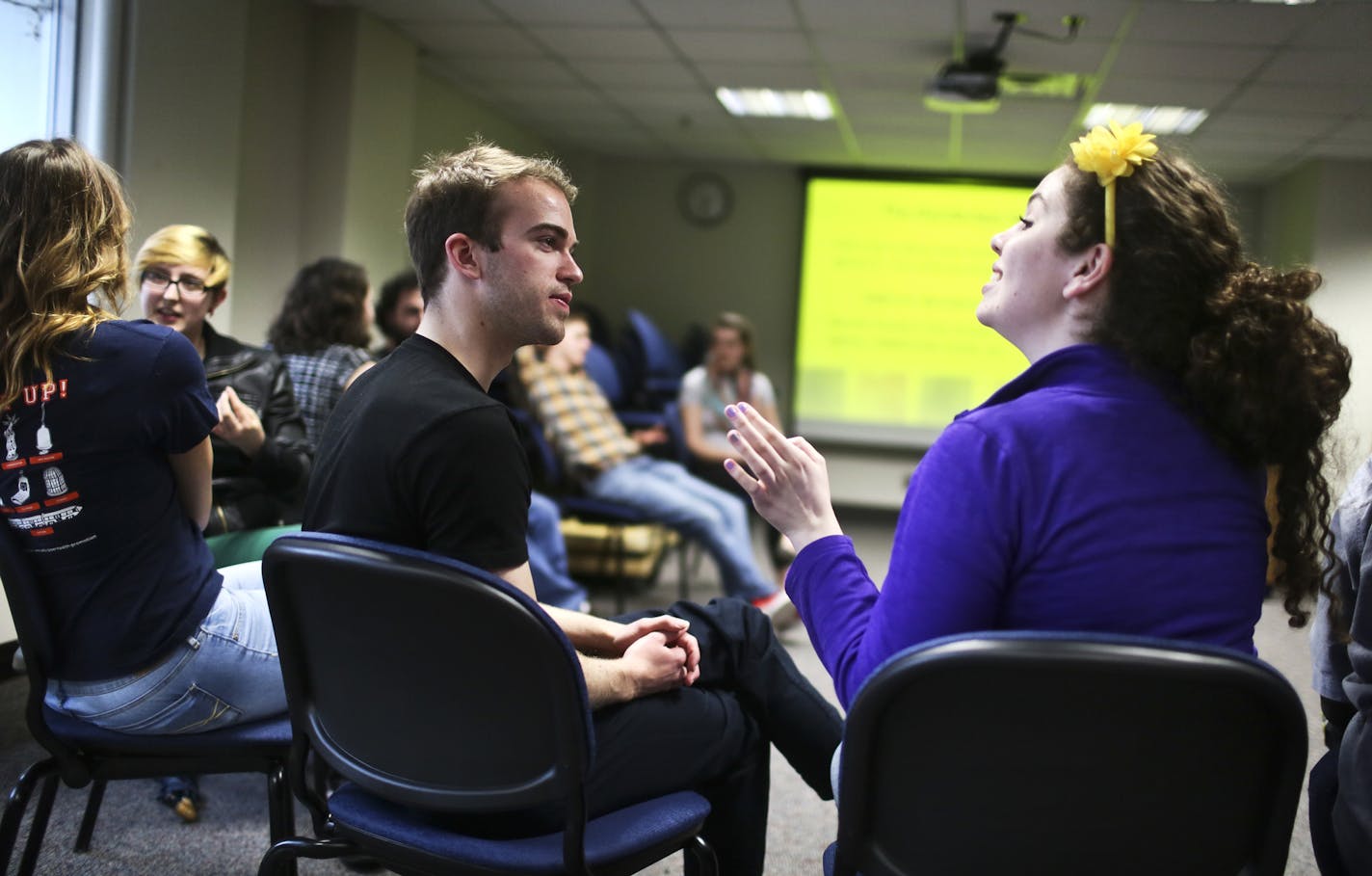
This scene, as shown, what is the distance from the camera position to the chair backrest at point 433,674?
1.07 meters

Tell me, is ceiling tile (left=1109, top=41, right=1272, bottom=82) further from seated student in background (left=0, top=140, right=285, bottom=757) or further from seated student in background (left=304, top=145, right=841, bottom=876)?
seated student in background (left=0, top=140, right=285, bottom=757)

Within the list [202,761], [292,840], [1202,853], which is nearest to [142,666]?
[202,761]

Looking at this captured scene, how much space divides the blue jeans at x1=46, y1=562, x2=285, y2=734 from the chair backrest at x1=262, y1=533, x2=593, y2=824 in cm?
39

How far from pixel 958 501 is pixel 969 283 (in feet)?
24.3

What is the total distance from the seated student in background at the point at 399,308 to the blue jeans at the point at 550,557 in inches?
29.5

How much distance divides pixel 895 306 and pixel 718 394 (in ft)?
11.2

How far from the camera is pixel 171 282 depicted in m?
2.49

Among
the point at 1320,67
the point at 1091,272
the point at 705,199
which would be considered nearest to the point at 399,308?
the point at 1091,272

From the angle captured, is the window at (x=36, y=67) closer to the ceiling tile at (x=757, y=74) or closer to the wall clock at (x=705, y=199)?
the ceiling tile at (x=757, y=74)

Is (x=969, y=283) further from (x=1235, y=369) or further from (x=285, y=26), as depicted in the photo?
(x=1235, y=369)

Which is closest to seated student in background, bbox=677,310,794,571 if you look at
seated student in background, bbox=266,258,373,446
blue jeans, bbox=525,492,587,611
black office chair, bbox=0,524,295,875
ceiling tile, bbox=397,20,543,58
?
blue jeans, bbox=525,492,587,611

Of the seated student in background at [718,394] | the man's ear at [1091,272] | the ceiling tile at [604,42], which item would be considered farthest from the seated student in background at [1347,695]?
the ceiling tile at [604,42]

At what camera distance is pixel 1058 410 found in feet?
3.43

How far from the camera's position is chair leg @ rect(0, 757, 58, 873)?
59.9 inches
